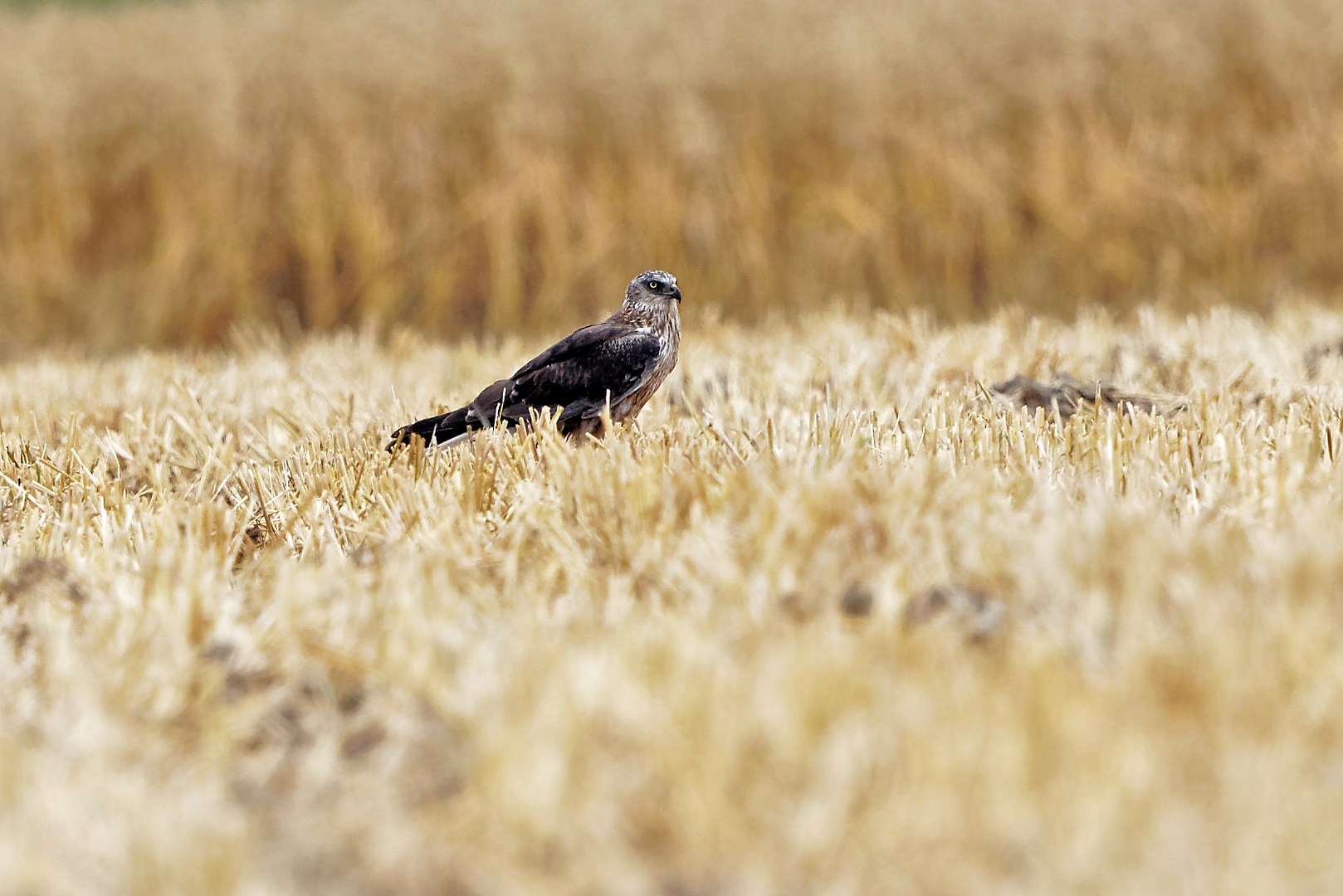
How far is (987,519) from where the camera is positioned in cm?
192

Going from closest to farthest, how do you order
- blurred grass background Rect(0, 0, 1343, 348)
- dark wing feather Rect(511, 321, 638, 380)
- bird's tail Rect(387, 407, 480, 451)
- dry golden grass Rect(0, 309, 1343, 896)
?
dry golden grass Rect(0, 309, 1343, 896) → bird's tail Rect(387, 407, 480, 451) → dark wing feather Rect(511, 321, 638, 380) → blurred grass background Rect(0, 0, 1343, 348)

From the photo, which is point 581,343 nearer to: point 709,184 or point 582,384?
point 582,384

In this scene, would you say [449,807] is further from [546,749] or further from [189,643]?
[189,643]

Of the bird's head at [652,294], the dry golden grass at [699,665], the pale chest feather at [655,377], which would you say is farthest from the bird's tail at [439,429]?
the bird's head at [652,294]

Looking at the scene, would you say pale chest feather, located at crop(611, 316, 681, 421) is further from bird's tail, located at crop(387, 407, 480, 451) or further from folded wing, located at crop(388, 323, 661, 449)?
bird's tail, located at crop(387, 407, 480, 451)

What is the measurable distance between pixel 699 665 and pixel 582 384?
1.48m

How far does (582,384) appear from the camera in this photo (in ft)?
9.52

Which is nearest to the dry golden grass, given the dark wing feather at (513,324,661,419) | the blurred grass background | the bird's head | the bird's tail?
the bird's tail

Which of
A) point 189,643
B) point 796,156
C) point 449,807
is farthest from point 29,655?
point 796,156

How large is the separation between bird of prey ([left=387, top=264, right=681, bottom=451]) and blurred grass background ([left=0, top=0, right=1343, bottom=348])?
3.17 meters

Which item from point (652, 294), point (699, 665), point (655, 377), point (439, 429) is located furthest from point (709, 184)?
point (699, 665)

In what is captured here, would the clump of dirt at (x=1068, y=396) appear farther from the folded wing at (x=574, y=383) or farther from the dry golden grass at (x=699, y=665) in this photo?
the folded wing at (x=574, y=383)

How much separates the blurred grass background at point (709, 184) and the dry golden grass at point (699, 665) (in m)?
3.53

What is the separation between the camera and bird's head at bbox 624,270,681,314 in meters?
3.06
